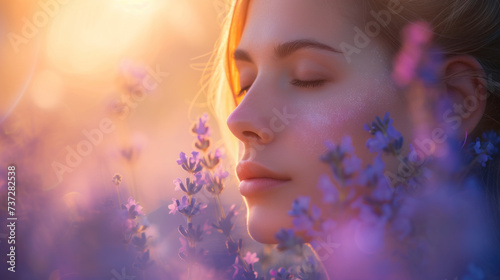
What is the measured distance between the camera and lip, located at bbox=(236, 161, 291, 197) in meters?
1.31

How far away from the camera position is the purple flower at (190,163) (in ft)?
4.52

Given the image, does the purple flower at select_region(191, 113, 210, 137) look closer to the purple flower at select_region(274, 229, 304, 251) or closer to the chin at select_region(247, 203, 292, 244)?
the chin at select_region(247, 203, 292, 244)

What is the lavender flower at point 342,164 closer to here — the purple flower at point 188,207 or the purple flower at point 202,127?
the purple flower at point 188,207

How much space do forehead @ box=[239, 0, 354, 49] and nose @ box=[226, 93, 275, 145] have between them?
0.26m

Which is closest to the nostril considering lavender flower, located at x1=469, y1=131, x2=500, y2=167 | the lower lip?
the lower lip

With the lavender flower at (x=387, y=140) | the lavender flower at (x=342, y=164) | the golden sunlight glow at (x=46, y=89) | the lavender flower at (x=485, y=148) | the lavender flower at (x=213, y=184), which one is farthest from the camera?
the golden sunlight glow at (x=46, y=89)

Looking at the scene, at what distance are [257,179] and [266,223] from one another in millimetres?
147

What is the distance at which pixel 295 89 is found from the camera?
1.39 metres

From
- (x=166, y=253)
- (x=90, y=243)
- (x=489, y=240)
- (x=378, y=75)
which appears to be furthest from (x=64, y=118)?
(x=489, y=240)

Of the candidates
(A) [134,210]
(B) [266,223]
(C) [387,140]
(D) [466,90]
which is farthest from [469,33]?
(A) [134,210]

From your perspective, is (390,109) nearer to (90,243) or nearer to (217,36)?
(90,243)

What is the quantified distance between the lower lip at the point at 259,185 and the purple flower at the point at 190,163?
0.56ft

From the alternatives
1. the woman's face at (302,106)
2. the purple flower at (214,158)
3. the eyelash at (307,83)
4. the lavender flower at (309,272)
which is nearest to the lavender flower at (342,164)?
the lavender flower at (309,272)

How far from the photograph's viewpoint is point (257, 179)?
53.1 inches
